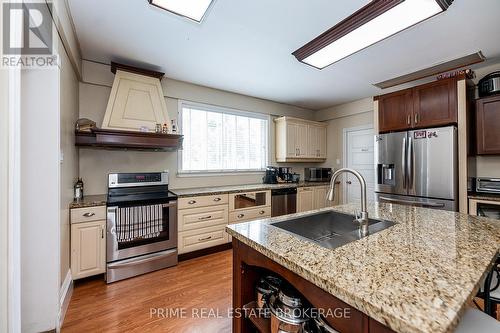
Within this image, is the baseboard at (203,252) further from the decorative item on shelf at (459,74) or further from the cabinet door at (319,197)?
the decorative item on shelf at (459,74)

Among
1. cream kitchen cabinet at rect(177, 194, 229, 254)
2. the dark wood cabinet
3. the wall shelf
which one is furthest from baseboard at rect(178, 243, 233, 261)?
the dark wood cabinet

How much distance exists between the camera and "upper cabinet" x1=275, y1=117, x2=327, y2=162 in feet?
14.6

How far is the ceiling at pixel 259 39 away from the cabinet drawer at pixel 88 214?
181 centimetres

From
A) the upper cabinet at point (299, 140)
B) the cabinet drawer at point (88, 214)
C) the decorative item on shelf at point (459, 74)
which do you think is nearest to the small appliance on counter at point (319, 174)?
the upper cabinet at point (299, 140)

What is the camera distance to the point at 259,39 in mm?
2328

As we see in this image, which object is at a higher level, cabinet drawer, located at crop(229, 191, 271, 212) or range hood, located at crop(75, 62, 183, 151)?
range hood, located at crop(75, 62, 183, 151)

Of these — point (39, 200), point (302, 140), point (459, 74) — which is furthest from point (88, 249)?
point (459, 74)

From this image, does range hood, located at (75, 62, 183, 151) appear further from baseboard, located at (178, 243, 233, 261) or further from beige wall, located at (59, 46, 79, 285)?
baseboard, located at (178, 243, 233, 261)

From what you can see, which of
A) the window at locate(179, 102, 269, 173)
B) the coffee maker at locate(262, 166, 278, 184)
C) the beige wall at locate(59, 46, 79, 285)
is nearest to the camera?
the beige wall at locate(59, 46, 79, 285)

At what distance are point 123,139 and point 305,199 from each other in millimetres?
3222

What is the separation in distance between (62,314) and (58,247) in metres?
0.62

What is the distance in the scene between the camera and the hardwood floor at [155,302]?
67.1 inches

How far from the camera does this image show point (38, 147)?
158 centimetres

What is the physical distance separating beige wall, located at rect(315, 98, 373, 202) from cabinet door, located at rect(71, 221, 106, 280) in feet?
14.6
